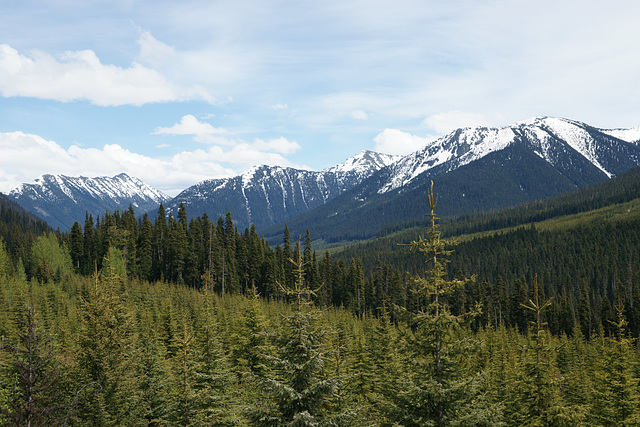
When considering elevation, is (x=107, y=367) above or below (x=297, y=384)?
below

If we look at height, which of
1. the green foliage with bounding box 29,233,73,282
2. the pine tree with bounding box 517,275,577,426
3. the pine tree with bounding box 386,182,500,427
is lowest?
the pine tree with bounding box 517,275,577,426

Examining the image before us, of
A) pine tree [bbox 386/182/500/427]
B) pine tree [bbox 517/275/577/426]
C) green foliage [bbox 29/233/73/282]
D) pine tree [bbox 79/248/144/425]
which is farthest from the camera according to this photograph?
green foliage [bbox 29/233/73/282]

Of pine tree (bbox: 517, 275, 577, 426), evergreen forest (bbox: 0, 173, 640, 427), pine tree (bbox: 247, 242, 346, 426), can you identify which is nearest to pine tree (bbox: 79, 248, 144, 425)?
evergreen forest (bbox: 0, 173, 640, 427)

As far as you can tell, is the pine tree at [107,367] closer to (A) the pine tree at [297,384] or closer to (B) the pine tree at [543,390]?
(A) the pine tree at [297,384]

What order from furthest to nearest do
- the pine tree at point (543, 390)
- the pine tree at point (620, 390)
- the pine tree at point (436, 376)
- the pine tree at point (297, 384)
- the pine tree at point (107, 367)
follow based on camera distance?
the pine tree at point (620, 390)
the pine tree at point (107, 367)
the pine tree at point (543, 390)
the pine tree at point (436, 376)
the pine tree at point (297, 384)

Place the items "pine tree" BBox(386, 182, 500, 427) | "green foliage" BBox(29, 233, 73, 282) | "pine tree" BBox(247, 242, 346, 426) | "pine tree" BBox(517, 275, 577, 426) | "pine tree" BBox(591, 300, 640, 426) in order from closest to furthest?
"pine tree" BBox(247, 242, 346, 426)
"pine tree" BBox(386, 182, 500, 427)
"pine tree" BBox(517, 275, 577, 426)
"pine tree" BBox(591, 300, 640, 426)
"green foliage" BBox(29, 233, 73, 282)

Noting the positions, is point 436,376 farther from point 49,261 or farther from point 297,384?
point 49,261

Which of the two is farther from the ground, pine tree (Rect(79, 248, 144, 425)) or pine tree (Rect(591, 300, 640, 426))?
pine tree (Rect(79, 248, 144, 425))

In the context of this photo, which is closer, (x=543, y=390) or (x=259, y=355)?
(x=543, y=390)

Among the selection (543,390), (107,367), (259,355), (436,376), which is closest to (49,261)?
(107,367)

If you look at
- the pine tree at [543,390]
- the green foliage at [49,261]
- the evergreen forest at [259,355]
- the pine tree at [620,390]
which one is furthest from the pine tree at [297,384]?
the green foliage at [49,261]

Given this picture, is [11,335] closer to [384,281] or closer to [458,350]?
[458,350]

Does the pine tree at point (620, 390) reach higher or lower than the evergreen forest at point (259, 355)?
lower

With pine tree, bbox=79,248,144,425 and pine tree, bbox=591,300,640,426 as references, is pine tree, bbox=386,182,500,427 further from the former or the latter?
pine tree, bbox=591,300,640,426
